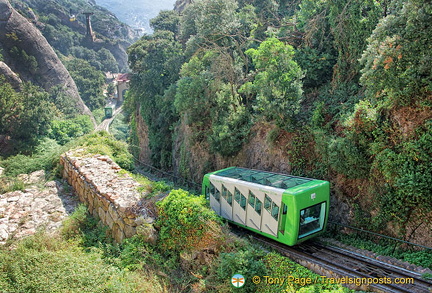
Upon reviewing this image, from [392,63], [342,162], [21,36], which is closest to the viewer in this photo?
[392,63]

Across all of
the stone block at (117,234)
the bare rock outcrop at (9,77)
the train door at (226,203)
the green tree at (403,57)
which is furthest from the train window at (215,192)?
the bare rock outcrop at (9,77)

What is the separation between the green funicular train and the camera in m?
9.68

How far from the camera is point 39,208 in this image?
13438 millimetres

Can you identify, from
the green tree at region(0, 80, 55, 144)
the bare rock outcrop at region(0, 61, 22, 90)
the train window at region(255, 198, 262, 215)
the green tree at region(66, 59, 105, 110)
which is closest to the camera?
the train window at region(255, 198, 262, 215)

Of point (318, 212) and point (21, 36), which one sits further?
point (21, 36)

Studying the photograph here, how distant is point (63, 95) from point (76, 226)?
1397 inches

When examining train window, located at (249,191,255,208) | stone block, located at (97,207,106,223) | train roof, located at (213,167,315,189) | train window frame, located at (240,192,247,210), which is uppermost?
Answer: train roof, located at (213,167,315,189)

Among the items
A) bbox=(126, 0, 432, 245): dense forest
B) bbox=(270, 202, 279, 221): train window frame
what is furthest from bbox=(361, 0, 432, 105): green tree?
bbox=(270, 202, 279, 221): train window frame

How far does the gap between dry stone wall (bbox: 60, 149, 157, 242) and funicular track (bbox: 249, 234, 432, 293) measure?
441 centimetres

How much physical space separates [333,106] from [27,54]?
40.1 metres

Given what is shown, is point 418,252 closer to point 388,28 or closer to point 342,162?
point 342,162

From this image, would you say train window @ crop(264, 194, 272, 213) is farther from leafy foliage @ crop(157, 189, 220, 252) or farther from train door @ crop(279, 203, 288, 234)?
leafy foliage @ crop(157, 189, 220, 252)

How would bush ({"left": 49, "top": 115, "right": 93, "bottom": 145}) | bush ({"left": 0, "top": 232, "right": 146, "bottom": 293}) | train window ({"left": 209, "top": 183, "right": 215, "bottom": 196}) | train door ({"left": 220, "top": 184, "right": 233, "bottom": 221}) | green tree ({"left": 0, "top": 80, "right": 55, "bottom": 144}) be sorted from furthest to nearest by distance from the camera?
1. bush ({"left": 49, "top": 115, "right": 93, "bottom": 145})
2. green tree ({"left": 0, "top": 80, "right": 55, "bottom": 144})
3. train window ({"left": 209, "top": 183, "right": 215, "bottom": 196})
4. train door ({"left": 220, "top": 184, "right": 233, "bottom": 221})
5. bush ({"left": 0, "top": 232, "right": 146, "bottom": 293})

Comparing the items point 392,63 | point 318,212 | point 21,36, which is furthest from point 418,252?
point 21,36
